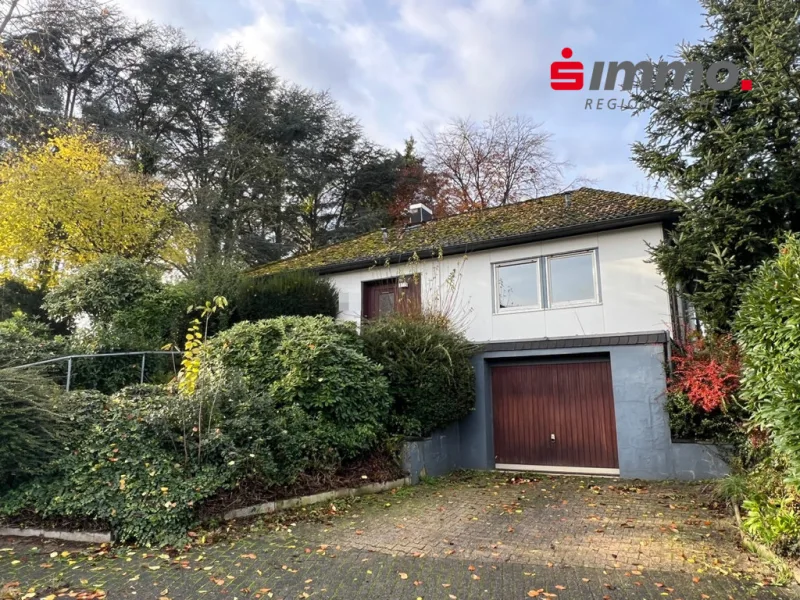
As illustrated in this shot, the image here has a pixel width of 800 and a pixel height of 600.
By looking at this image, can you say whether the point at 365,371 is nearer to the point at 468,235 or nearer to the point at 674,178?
the point at 468,235

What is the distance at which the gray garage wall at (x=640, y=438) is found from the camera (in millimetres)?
8727

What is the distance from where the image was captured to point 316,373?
7.79 meters

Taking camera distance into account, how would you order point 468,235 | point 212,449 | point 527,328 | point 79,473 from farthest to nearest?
point 468,235 < point 527,328 < point 212,449 < point 79,473

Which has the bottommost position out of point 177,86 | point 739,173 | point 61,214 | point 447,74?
point 739,173

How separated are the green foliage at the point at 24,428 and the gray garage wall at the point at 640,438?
5.23 metres

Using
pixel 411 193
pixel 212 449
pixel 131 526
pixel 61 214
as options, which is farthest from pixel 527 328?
pixel 411 193

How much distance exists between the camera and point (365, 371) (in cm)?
839

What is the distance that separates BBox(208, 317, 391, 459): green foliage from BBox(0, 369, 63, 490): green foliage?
6.55 ft

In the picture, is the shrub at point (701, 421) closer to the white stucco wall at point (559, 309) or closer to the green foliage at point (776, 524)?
the white stucco wall at point (559, 309)

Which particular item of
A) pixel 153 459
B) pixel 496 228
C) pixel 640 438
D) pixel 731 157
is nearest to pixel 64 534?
pixel 153 459

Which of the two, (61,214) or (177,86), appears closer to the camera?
(61,214)

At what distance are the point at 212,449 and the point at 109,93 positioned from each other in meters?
18.5

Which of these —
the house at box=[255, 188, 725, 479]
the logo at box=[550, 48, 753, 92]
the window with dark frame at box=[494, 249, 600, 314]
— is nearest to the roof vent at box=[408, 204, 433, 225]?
the house at box=[255, 188, 725, 479]

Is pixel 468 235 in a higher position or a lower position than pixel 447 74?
lower
